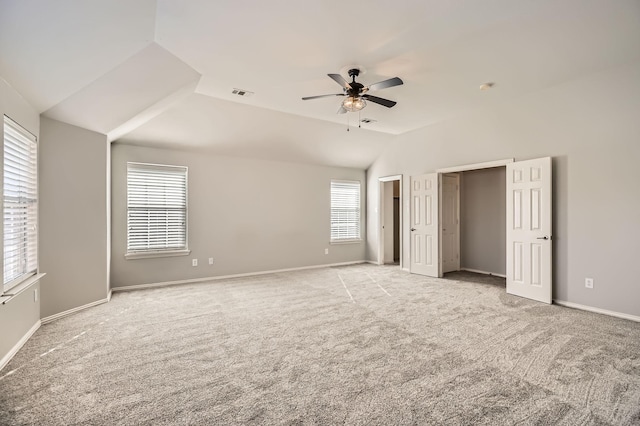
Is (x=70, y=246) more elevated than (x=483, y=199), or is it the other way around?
(x=483, y=199)

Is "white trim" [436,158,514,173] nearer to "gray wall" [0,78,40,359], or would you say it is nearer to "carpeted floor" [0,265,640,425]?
"carpeted floor" [0,265,640,425]

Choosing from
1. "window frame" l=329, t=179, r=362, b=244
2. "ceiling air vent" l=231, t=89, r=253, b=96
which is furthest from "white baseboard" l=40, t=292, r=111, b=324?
"window frame" l=329, t=179, r=362, b=244

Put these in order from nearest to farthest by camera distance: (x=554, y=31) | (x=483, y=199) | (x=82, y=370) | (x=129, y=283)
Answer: (x=82, y=370) < (x=554, y=31) < (x=129, y=283) < (x=483, y=199)

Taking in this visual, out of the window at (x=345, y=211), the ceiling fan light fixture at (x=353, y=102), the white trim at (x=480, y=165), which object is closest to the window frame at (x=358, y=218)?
the window at (x=345, y=211)

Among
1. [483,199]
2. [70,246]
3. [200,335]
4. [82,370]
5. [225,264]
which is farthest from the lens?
[483,199]

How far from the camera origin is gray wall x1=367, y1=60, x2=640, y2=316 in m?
3.75

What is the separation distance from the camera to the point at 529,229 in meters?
4.61

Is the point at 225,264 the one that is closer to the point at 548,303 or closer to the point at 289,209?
the point at 289,209

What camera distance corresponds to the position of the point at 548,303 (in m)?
4.35

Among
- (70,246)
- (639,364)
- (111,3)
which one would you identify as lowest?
(639,364)

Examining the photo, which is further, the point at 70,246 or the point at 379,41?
the point at 70,246

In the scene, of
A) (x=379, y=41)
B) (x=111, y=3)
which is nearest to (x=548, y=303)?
(x=379, y=41)

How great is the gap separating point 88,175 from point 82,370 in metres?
2.60

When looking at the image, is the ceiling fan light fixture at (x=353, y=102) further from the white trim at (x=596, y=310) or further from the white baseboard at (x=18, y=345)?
the white baseboard at (x=18, y=345)
